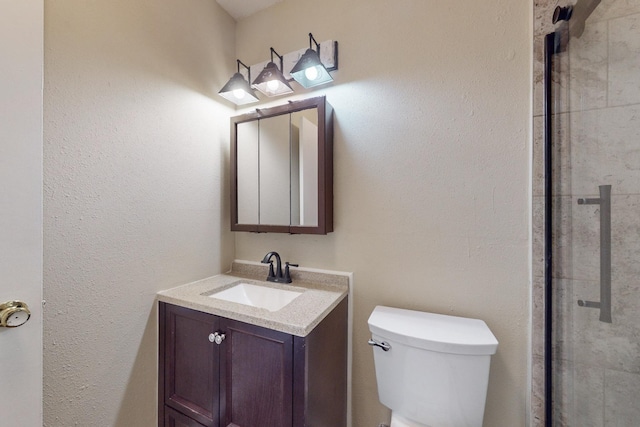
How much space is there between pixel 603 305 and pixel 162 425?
1.94 m

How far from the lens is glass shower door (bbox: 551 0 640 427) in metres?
0.80

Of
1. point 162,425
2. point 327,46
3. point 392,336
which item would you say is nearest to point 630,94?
point 392,336

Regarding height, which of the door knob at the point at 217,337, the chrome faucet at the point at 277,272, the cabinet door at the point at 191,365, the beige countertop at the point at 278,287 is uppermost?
the chrome faucet at the point at 277,272

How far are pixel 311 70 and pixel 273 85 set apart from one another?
26 cm

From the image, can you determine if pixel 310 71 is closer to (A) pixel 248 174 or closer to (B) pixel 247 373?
(A) pixel 248 174

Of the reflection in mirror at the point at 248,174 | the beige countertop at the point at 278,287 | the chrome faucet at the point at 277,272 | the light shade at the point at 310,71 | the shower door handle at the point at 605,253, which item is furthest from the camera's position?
the reflection in mirror at the point at 248,174

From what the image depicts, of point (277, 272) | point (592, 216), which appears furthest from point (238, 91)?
point (592, 216)

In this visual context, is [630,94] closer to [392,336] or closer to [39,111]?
[392,336]

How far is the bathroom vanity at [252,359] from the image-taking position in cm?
94

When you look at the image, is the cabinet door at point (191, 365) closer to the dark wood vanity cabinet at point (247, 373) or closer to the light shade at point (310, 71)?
the dark wood vanity cabinet at point (247, 373)

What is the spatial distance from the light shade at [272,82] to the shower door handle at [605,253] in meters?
1.45

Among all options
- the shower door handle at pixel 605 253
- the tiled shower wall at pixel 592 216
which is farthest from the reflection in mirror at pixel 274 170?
the shower door handle at pixel 605 253

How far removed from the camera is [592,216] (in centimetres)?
89

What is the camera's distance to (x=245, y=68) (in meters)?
1.69
